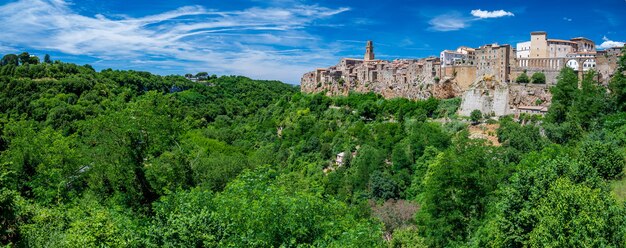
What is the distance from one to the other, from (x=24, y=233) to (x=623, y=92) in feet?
131

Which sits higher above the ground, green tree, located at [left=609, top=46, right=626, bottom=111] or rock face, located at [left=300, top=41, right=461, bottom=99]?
rock face, located at [left=300, top=41, right=461, bottom=99]

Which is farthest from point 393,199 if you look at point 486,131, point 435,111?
point 435,111

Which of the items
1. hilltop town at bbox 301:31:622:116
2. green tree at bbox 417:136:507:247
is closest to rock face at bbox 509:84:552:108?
hilltop town at bbox 301:31:622:116

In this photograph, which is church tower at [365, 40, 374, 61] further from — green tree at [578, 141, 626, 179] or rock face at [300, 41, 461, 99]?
green tree at [578, 141, 626, 179]

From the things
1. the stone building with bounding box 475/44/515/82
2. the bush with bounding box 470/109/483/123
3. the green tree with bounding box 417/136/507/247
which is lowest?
the green tree with bounding box 417/136/507/247

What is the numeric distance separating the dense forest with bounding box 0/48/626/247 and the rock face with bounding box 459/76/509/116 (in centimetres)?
288

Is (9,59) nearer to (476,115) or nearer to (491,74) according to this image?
(476,115)

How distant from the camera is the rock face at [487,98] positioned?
49781 mm

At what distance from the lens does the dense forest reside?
1213 cm

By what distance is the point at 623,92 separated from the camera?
35.8 m

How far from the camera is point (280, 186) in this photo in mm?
18969

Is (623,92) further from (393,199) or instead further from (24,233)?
(24,233)

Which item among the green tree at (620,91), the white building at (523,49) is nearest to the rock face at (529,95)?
the green tree at (620,91)

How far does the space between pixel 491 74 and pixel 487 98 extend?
3855 millimetres
